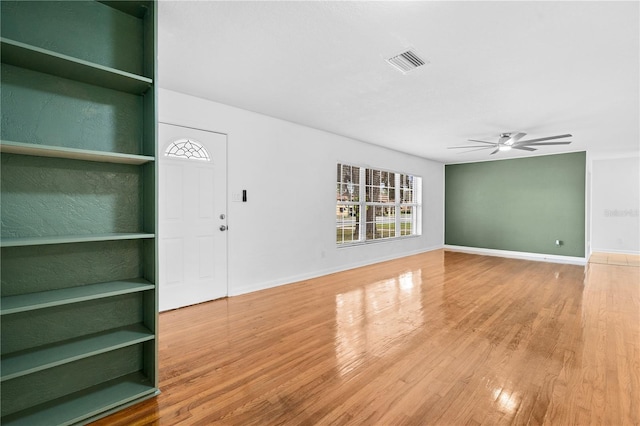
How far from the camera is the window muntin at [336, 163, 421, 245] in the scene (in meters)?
5.78

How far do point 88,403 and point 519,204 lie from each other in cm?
884

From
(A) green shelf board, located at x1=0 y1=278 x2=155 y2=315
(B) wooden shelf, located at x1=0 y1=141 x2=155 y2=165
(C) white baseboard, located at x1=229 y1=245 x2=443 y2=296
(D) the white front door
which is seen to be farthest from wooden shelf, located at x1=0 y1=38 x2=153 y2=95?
(C) white baseboard, located at x1=229 y1=245 x2=443 y2=296

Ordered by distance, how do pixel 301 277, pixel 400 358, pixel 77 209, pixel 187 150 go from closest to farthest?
pixel 77 209, pixel 400 358, pixel 187 150, pixel 301 277

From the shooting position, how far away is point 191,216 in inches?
142

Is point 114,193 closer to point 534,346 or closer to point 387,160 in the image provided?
point 534,346

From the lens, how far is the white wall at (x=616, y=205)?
768cm

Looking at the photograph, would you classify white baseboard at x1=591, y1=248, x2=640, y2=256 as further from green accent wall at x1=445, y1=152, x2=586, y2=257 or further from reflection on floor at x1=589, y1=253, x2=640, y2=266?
green accent wall at x1=445, y1=152, x2=586, y2=257

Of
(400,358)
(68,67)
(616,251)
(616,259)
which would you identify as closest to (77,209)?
(68,67)

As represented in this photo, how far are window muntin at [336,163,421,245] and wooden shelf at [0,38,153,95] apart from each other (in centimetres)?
402

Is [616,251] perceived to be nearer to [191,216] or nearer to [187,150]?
[191,216]

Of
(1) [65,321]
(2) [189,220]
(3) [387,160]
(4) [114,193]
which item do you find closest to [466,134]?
(3) [387,160]

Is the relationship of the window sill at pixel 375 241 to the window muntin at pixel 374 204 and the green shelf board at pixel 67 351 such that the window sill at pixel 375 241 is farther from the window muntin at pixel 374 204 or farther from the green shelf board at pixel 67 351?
the green shelf board at pixel 67 351

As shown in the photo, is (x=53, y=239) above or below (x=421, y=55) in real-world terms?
below

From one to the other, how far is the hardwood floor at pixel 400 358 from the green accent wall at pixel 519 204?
2.91m
